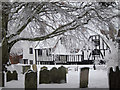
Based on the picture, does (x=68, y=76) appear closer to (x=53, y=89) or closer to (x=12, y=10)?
(x=53, y=89)

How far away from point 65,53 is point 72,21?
0.44 m

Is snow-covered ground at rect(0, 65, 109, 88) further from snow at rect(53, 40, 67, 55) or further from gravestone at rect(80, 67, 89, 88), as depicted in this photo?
snow at rect(53, 40, 67, 55)

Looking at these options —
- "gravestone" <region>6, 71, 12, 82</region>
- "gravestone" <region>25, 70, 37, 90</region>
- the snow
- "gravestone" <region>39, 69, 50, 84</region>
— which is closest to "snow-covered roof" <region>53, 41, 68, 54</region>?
the snow

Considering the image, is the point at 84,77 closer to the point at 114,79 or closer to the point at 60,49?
the point at 114,79

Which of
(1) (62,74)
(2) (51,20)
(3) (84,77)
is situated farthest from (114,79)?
(2) (51,20)

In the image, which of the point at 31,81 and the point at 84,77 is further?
the point at 84,77

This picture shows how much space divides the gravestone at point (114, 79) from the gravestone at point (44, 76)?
2.57ft

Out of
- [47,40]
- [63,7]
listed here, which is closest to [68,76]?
[47,40]

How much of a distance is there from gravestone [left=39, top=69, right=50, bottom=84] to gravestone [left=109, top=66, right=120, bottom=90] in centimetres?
78

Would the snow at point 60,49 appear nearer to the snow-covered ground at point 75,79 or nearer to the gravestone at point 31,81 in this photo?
the snow-covered ground at point 75,79

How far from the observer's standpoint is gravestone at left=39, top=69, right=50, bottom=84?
2.32 metres

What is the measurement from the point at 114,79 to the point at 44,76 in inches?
34.3

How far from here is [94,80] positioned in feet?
7.57

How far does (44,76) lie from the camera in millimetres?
2344
